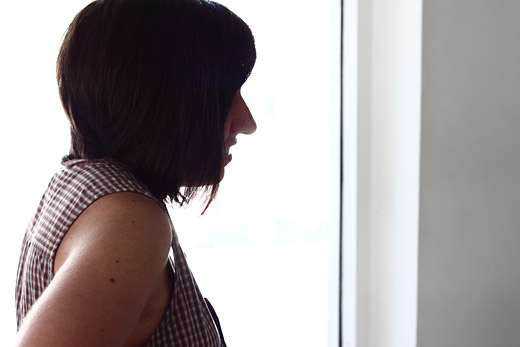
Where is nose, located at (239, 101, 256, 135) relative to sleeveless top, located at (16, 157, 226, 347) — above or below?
above

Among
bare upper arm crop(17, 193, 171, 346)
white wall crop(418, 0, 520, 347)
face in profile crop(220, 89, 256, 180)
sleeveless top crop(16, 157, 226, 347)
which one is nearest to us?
bare upper arm crop(17, 193, 171, 346)

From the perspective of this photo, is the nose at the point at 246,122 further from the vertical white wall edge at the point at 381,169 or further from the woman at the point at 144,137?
the vertical white wall edge at the point at 381,169

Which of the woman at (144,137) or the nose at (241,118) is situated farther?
the nose at (241,118)

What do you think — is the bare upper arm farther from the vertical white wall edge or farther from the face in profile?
the vertical white wall edge

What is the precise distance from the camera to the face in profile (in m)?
0.57

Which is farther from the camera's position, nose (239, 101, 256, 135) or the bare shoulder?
nose (239, 101, 256, 135)

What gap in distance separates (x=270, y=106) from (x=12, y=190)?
22.7 inches

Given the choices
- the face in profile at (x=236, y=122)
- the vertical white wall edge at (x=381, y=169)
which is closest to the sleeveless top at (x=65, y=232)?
the face in profile at (x=236, y=122)

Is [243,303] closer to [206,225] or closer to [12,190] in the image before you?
[206,225]

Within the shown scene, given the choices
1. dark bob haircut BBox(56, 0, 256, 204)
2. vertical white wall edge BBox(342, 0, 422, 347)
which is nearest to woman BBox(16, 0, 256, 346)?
dark bob haircut BBox(56, 0, 256, 204)

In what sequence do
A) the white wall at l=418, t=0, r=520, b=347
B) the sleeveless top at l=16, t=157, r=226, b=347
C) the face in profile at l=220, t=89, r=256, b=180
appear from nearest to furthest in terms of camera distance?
the sleeveless top at l=16, t=157, r=226, b=347, the face in profile at l=220, t=89, r=256, b=180, the white wall at l=418, t=0, r=520, b=347

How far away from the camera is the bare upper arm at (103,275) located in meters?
0.32

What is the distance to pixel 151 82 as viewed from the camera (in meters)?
0.47

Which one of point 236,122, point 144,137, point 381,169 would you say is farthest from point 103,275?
point 381,169
